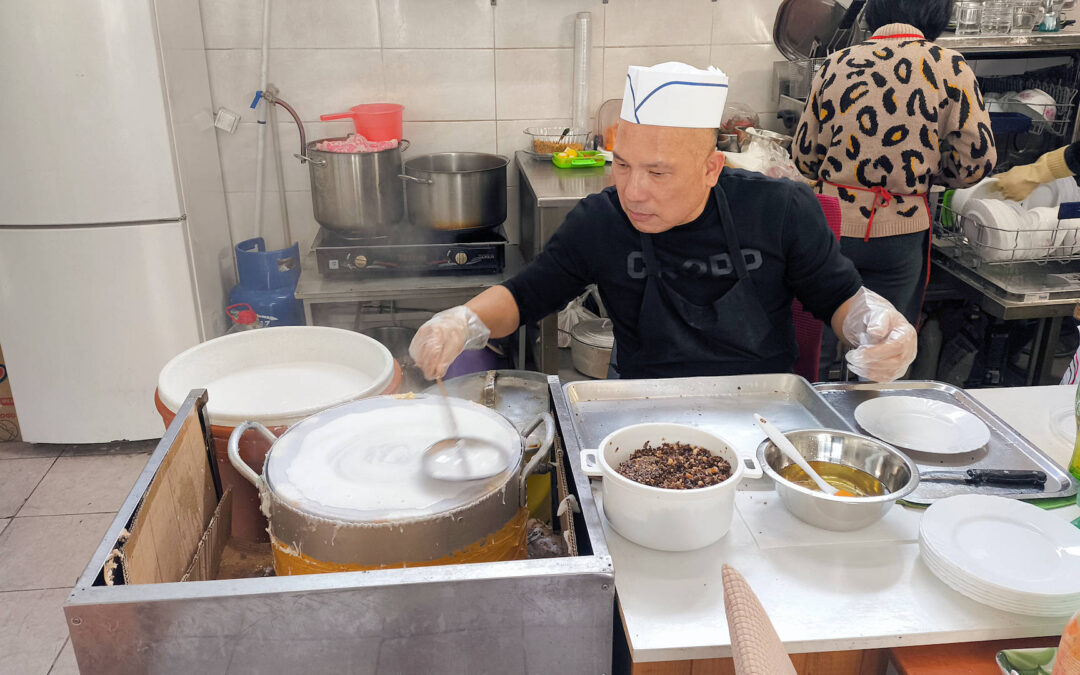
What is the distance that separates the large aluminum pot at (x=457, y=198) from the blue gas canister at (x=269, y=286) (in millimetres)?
640

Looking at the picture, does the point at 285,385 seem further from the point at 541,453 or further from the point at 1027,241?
the point at 1027,241

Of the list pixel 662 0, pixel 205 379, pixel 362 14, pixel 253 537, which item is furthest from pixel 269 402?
pixel 662 0

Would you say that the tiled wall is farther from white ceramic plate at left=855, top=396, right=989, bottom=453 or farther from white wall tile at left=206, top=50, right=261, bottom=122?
white ceramic plate at left=855, top=396, right=989, bottom=453

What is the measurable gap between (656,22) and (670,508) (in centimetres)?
307

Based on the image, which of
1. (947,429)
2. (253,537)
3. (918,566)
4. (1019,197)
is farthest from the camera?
(1019,197)

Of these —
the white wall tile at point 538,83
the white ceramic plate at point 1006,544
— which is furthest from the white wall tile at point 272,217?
the white ceramic plate at point 1006,544

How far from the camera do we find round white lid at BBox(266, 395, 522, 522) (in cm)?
106

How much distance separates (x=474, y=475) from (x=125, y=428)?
2851 millimetres

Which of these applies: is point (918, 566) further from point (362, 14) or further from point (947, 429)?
point (362, 14)

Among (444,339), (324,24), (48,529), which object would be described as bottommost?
(48,529)

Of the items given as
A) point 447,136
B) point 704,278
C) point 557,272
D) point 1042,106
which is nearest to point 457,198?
point 447,136

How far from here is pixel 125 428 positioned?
11.2 feet

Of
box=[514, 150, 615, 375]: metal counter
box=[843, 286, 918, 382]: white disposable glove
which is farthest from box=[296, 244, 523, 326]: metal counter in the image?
box=[843, 286, 918, 382]: white disposable glove

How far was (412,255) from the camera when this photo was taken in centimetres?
331
